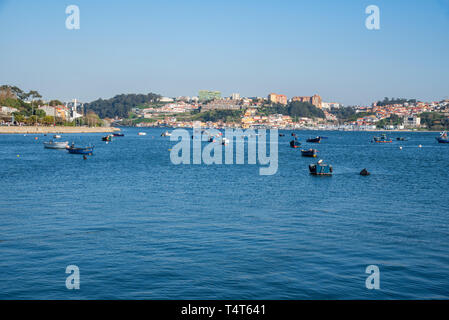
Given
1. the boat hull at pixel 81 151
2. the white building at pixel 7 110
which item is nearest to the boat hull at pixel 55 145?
the boat hull at pixel 81 151

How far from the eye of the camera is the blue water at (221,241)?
38.1 feet

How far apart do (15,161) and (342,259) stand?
140ft

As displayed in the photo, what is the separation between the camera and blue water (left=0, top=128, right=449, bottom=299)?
38.1 ft

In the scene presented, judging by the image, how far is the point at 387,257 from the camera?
47.1 feet

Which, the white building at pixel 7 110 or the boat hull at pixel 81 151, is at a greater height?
the white building at pixel 7 110

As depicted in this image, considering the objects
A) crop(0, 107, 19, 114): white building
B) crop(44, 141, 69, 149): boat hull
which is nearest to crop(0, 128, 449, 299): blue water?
crop(44, 141, 69, 149): boat hull

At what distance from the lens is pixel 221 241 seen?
15.9 m

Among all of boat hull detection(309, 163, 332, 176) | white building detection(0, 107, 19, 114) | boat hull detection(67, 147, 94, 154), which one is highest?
white building detection(0, 107, 19, 114)

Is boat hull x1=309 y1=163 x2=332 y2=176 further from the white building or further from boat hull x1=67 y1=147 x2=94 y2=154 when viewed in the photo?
the white building

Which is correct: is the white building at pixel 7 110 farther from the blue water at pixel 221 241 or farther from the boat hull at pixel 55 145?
the blue water at pixel 221 241

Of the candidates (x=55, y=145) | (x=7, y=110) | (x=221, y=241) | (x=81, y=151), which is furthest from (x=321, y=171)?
(x=7, y=110)

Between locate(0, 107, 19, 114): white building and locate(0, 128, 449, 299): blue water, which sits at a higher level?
locate(0, 107, 19, 114): white building

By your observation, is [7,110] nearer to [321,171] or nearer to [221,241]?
[321,171]
